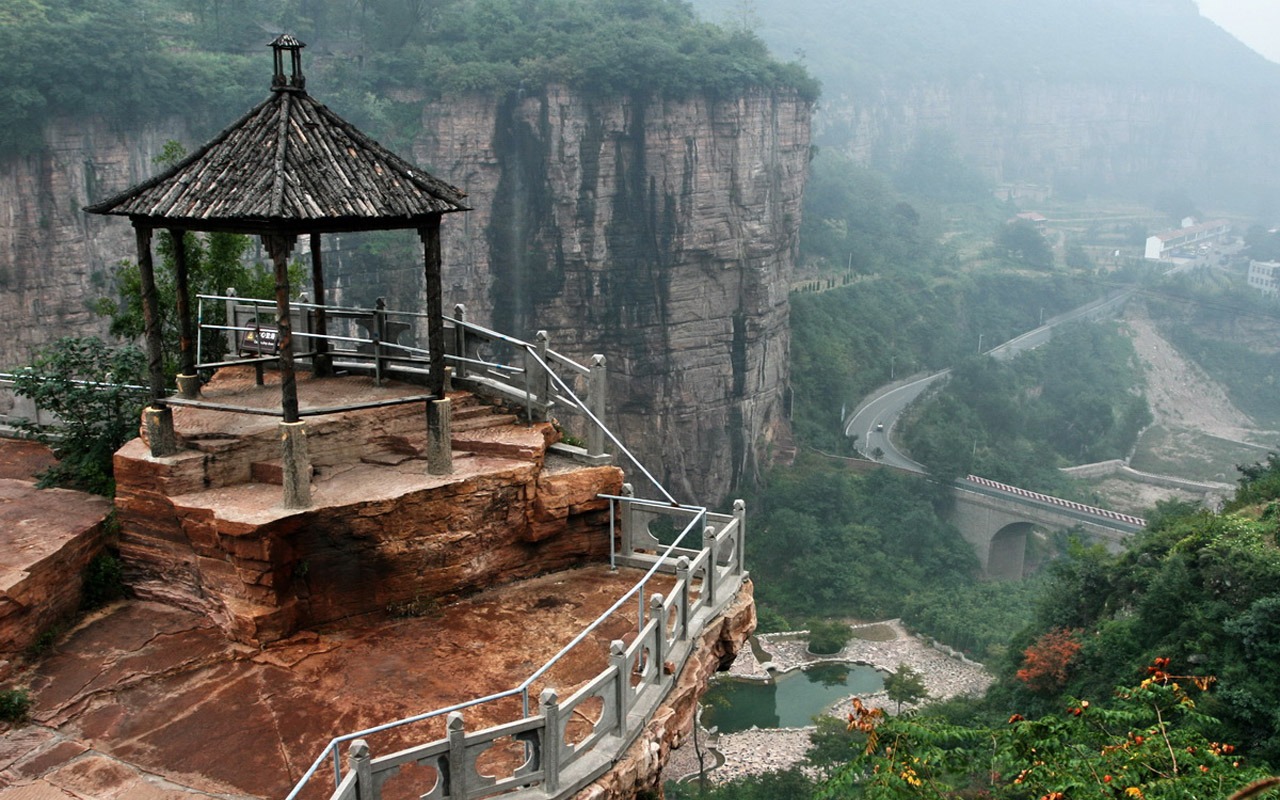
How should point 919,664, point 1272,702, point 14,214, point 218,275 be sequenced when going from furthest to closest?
point 919,664 → point 14,214 → point 1272,702 → point 218,275

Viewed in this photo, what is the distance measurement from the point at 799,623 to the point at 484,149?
2489 centimetres

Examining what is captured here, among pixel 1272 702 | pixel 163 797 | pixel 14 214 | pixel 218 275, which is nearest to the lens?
pixel 163 797

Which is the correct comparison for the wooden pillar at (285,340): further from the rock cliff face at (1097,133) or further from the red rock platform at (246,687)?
the rock cliff face at (1097,133)

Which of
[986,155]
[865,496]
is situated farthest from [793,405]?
[986,155]

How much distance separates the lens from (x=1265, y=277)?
11562cm

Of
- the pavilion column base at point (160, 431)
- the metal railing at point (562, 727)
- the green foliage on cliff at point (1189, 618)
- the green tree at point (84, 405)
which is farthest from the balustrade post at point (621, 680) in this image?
the green foliage on cliff at point (1189, 618)

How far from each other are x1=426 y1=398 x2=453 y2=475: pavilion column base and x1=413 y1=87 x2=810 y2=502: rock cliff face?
129ft

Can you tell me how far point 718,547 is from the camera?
1028 cm

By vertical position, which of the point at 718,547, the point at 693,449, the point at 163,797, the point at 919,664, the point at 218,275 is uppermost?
the point at 218,275

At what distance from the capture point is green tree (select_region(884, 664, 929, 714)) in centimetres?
3788

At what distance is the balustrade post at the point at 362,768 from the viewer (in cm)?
661

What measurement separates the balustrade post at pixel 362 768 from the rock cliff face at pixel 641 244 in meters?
43.4

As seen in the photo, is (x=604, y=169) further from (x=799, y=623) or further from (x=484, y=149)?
(x=799, y=623)

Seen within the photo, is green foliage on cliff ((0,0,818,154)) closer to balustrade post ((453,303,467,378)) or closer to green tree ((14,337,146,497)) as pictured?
green tree ((14,337,146,497))
